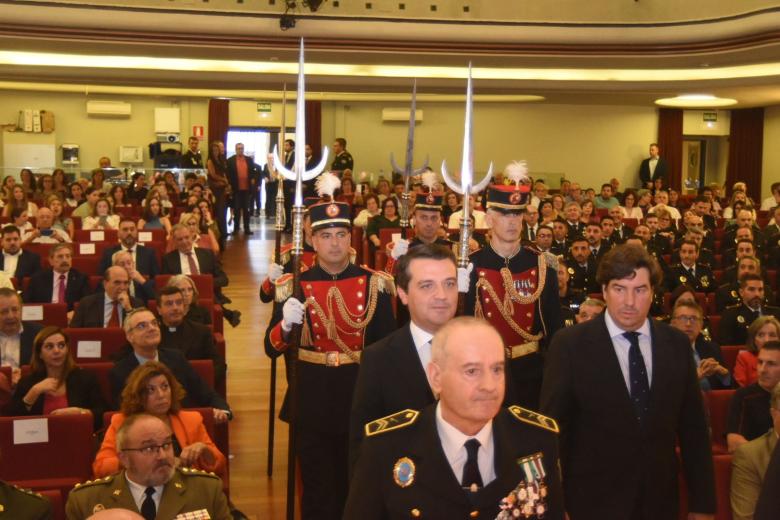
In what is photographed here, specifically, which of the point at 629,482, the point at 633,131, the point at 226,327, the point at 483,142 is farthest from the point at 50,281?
the point at 633,131

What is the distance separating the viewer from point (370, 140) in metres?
20.0

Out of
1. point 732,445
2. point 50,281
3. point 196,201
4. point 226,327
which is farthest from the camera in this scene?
point 196,201

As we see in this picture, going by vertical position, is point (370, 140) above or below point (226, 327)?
above

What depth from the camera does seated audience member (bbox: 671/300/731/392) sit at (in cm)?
556

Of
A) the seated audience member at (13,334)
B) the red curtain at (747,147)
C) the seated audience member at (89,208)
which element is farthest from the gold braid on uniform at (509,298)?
the red curtain at (747,147)

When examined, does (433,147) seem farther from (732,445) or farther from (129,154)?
(732,445)

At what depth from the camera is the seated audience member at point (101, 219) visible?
11.4 metres

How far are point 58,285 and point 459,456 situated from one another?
21.0 ft

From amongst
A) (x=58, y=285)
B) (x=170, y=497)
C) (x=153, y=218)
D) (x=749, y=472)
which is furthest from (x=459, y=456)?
(x=153, y=218)

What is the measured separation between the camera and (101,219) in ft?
37.6

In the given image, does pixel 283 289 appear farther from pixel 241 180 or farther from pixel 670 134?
pixel 670 134

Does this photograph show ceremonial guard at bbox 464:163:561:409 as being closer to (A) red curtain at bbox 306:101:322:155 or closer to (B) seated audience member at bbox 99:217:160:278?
(B) seated audience member at bbox 99:217:160:278

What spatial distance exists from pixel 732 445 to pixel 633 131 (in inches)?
632

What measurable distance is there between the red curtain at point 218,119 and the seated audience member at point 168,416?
15.7 meters
